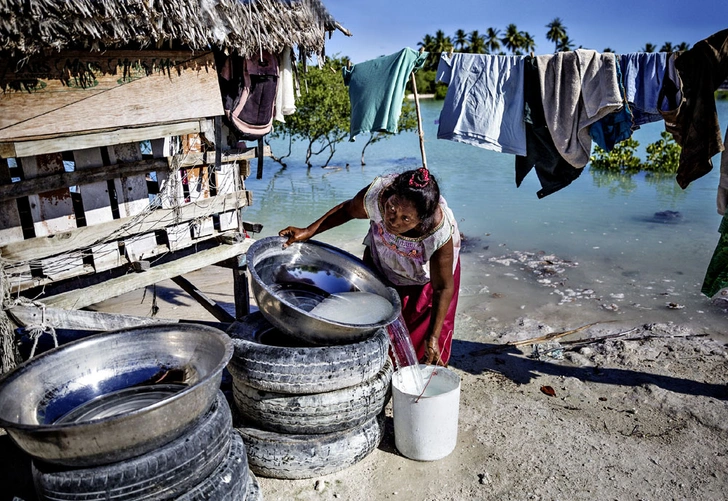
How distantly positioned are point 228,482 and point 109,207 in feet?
7.39

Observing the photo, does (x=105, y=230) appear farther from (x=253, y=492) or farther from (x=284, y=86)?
(x=253, y=492)

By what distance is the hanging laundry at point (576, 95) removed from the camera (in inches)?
163

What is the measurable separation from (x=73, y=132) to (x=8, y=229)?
756 mm

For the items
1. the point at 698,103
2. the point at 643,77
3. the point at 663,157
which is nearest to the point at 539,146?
the point at 643,77

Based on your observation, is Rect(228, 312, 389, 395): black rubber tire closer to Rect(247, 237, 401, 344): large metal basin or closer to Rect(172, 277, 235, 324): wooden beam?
Rect(247, 237, 401, 344): large metal basin

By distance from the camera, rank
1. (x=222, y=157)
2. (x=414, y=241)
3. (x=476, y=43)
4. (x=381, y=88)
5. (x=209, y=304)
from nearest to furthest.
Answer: (x=414, y=241) → (x=222, y=157) → (x=381, y=88) → (x=209, y=304) → (x=476, y=43)

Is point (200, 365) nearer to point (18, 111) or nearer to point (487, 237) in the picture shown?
point (18, 111)

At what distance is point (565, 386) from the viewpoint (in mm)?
4379

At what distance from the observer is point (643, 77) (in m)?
4.09

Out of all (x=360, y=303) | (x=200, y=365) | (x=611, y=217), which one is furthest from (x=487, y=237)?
(x=200, y=365)

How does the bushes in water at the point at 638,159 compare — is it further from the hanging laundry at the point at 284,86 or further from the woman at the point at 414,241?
the woman at the point at 414,241

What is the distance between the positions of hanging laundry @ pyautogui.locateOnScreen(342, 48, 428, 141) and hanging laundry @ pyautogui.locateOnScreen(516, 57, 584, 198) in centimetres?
110

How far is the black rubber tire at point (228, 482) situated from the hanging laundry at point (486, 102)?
3328mm

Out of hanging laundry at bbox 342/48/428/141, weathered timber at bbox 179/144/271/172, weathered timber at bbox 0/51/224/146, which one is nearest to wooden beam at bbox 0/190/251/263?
weathered timber at bbox 179/144/271/172
